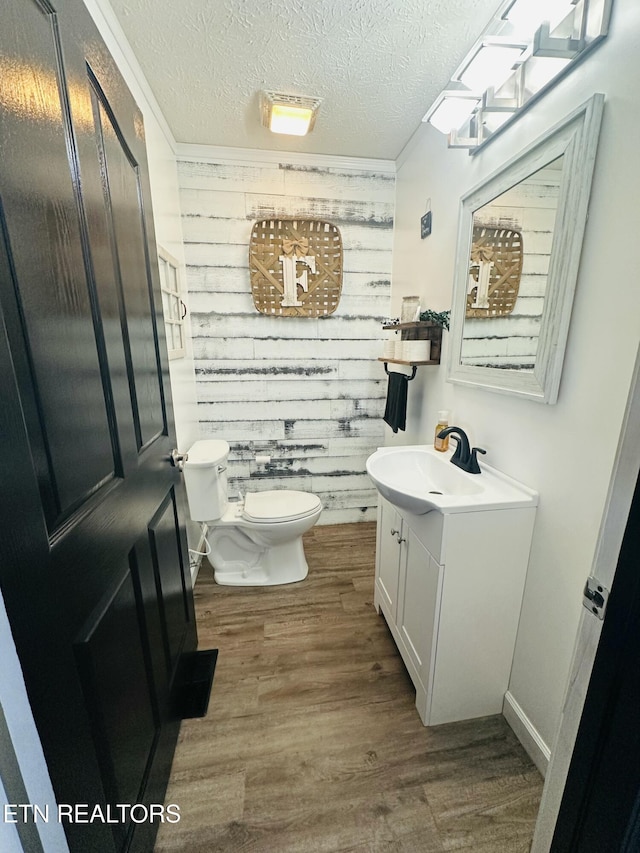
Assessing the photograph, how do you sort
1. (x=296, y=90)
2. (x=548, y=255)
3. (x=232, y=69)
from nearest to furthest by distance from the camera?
(x=548, y=255) < (x=232, y=69) < (x=296, y=90)

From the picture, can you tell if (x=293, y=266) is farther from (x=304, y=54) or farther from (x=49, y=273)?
(x=49, y=273)

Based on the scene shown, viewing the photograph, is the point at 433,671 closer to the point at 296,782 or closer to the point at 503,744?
the point at 503,744

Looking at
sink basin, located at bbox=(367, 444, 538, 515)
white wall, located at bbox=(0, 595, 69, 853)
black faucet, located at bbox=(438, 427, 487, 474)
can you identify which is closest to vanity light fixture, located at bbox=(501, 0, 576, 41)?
black faucet, located at bbox=(438, 427, 487, 474)

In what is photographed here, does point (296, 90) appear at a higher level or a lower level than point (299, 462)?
higher

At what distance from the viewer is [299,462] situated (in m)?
2.54

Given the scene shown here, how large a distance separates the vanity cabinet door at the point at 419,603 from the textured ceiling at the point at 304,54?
189cm

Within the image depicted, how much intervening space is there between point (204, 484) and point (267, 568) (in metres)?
0.66

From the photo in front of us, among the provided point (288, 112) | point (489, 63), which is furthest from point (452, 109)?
point (288, 112)

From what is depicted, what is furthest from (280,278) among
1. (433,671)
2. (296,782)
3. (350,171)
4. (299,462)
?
(296,782)

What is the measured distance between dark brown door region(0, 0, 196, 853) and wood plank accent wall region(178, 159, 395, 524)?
114 centimetres

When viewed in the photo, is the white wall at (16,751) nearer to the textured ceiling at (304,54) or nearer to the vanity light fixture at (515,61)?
the vanity light fixture at (515,61)

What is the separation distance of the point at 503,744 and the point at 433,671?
1.23 feet

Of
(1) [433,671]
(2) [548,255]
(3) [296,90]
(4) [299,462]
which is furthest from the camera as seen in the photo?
(4) [299,462]

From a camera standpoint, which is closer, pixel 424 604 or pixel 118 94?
pixel 118 94
